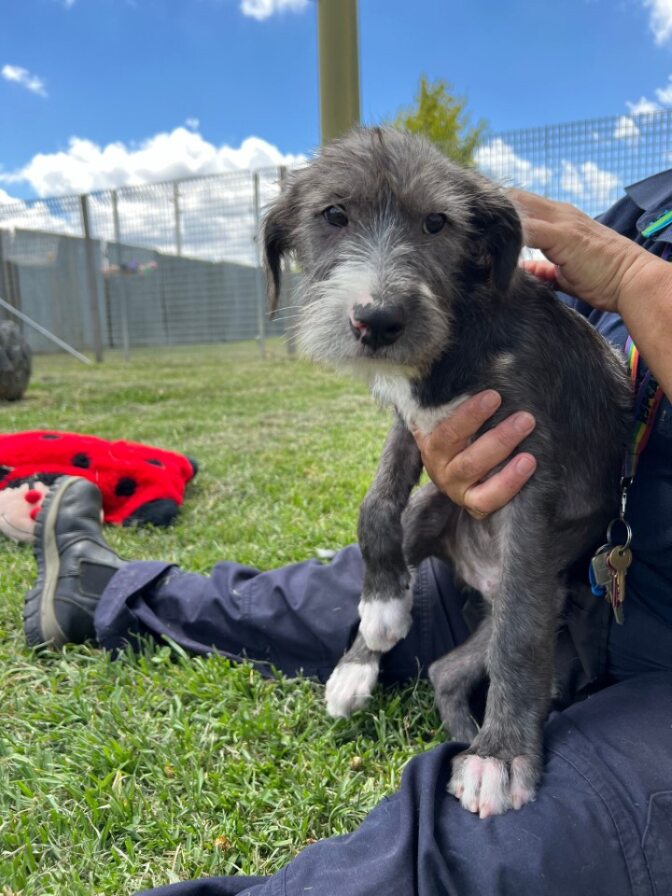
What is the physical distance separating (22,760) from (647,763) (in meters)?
1.77

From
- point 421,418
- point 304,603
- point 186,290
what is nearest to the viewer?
point 421,418

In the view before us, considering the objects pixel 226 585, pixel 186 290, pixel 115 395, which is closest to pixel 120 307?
pixel 186 290

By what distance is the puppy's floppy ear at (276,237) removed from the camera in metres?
2.51

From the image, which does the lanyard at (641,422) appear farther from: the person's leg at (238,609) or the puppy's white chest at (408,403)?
the person's leg at (238,609)

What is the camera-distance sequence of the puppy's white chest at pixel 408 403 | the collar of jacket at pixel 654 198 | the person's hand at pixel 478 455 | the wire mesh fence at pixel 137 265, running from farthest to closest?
the wire mesh fence at pixel 137 265, the collar of jacket at pixel 654 198, the puppy's white chest at pixel 408 403, the person's hand at pixel 478 455

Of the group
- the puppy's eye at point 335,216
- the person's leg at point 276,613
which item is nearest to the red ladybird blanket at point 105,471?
the person's leg at point 276,613

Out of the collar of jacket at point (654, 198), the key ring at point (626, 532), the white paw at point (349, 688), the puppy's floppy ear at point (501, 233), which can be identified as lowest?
the white paw at point (349, 688)

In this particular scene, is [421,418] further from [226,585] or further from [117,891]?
[117,891]

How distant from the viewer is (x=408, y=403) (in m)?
2.38

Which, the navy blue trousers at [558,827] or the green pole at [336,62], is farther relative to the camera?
the green pole at [336,62]

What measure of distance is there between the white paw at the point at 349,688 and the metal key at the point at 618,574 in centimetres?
85

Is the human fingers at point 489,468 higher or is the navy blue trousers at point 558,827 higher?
the human fingers at point 489,468

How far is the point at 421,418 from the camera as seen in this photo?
7.87 feet

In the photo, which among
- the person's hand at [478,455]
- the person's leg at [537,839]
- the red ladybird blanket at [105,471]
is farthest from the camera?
the red ladybird blanket at [105,471]
